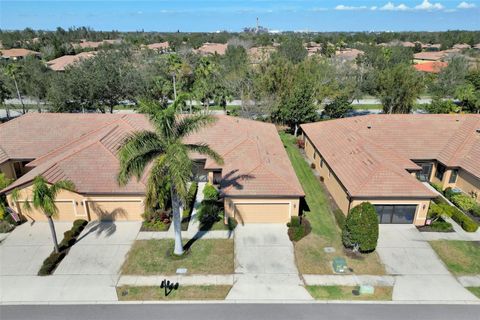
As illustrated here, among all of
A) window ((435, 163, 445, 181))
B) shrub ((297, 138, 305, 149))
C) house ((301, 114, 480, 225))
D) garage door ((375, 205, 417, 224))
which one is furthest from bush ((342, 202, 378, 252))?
shrub ((297, 138, 305, 149))

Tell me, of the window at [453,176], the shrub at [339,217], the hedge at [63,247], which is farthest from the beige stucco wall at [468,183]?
the hedge at [63,247]

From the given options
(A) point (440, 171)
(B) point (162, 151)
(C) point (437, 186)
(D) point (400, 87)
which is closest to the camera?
(B) point (162, 151)

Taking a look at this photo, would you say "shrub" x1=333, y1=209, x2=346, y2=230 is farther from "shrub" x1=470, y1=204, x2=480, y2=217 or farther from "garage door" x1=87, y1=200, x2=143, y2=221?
"garage door" x1=87, y1=200, x2=143, y2=221

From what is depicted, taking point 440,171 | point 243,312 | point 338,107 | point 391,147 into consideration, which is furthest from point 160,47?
point 243,312

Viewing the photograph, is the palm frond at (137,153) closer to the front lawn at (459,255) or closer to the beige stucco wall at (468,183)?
the front lawn at (459,255)

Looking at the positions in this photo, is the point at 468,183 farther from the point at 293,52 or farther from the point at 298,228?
the point at 293,52

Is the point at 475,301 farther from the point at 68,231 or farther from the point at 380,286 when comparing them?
the point at 68,231
